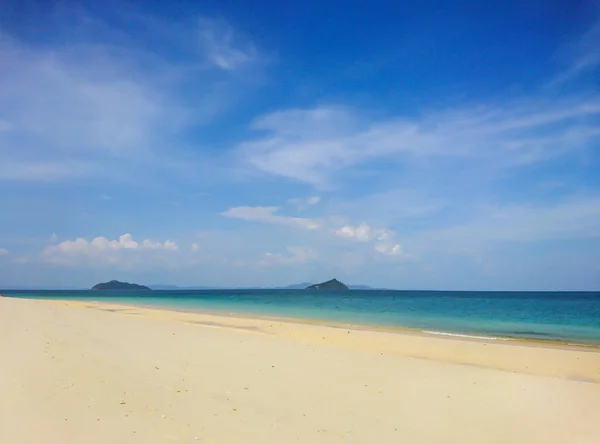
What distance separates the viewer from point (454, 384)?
9258 millimetres

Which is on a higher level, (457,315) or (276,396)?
(457,315)

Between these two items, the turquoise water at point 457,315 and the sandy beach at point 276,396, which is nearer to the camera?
the sandy beach at point 276,396

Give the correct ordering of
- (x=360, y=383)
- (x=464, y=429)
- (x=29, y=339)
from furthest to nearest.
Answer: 1. (x=29, y=339)
2. (x=360, y=383)
3. (x=464, y=429)

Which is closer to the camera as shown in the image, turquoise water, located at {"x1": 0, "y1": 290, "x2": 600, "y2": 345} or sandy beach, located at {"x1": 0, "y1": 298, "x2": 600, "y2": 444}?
sandy beach, located at {"x1": 0, "y1": 298, "x2": 600, "y2": 444}

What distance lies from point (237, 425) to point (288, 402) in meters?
1.45

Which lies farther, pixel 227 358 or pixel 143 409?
pixel 227 358

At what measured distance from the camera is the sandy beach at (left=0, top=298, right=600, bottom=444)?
6016mm

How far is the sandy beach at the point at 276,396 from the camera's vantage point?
6016 mm

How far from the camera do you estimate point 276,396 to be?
7855mm

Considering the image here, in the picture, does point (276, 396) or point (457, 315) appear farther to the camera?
point (457, 315)

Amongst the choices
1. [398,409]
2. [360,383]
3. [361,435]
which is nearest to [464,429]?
[398,409]

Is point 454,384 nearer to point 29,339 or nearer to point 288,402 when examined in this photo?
point 288,402

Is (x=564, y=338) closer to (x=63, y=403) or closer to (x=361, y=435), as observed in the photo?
(x=361, y=435)

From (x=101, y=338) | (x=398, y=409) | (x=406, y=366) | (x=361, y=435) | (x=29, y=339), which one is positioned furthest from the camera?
(x=101, y=338)
